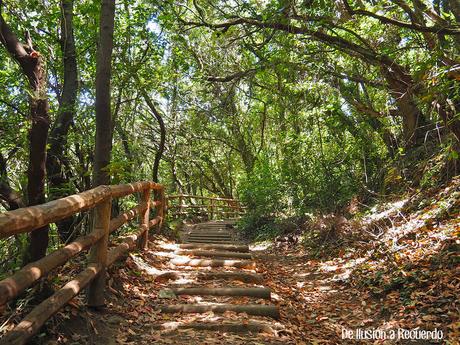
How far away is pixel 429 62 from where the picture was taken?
4.78m

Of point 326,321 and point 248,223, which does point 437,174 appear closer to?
point 326,321

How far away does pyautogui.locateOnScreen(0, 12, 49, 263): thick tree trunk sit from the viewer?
3.14 m

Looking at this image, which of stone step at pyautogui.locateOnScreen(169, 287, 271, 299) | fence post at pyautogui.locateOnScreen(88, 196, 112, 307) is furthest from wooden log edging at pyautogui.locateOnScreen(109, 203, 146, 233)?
stone step at pyautogui.locateOnScreen(169, 287, 271, 299)

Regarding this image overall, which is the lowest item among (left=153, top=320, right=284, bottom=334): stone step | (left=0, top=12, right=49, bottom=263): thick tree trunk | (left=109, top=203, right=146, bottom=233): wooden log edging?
(left=153, top=320, right=284, bottom=334): stone step

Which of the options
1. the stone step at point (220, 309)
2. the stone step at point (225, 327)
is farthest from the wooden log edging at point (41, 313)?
the stone step at point (220, 309)

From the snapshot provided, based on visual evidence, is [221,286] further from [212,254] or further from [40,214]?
[40,214]

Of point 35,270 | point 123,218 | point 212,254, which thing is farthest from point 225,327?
point 212,254

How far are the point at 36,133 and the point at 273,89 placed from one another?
9.98 metres

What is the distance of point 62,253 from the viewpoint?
3.04m

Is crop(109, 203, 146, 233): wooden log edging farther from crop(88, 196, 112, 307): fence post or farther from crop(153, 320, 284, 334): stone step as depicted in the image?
crop(153, 320, 284, 334): stone step

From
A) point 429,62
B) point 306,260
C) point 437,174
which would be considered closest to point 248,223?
point 306,260

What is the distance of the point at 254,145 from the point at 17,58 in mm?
19010

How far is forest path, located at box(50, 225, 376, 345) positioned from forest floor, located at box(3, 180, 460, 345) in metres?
0.02

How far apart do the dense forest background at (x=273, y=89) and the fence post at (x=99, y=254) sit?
0.67 metres
